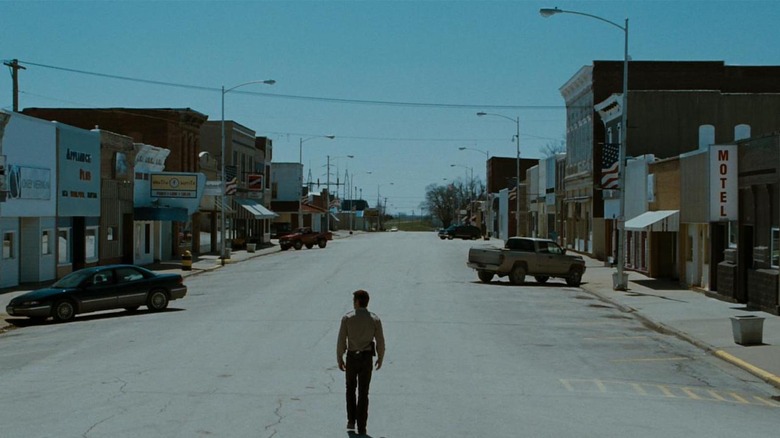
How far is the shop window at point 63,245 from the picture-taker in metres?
36.8

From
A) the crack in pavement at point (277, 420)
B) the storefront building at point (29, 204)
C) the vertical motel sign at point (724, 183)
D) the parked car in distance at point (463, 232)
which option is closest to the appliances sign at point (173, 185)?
the storefront building at point (29, 204)

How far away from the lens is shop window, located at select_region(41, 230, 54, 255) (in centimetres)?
3516

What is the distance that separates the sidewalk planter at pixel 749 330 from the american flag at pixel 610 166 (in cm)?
1559

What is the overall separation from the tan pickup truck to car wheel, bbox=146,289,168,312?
14797mm

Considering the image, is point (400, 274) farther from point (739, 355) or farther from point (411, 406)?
point (411, 406)

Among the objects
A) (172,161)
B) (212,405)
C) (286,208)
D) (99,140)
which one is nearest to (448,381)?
(212,405)

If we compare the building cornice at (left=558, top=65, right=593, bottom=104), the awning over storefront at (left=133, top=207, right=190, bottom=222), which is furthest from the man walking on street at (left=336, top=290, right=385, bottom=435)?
the building cornice at (left=558, top=65, right=593, bottom=104)

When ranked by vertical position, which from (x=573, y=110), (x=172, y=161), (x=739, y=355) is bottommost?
(x=739, y=355)

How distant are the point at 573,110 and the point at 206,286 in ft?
104

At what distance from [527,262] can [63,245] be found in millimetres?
19148

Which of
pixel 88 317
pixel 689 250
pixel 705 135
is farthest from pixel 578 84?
pixel 88 317

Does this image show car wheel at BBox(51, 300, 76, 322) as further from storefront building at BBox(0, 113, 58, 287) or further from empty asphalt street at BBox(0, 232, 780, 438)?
storefront building at BBox(0, 113, 58, 287)

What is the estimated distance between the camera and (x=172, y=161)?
54.4 m

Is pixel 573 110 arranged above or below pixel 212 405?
above
